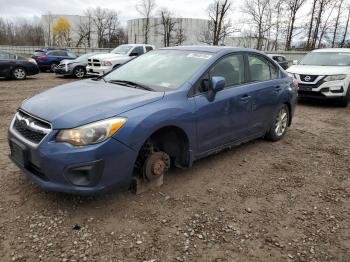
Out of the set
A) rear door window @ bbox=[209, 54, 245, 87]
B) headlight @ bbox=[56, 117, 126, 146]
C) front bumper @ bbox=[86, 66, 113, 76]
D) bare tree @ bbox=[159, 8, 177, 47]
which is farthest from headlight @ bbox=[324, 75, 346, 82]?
bare tree @ bbox=[159, 8, 177, 47]

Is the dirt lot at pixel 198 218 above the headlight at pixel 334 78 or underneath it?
underneath

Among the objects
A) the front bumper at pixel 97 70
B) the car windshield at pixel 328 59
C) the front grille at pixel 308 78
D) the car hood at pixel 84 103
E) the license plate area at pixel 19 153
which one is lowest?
the license plate area at pixel 19 153

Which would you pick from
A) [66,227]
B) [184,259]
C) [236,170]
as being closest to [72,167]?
[66,227]

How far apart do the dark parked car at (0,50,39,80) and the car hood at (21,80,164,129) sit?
Answer: 40.9ft

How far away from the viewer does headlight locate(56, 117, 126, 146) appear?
2.87 meters

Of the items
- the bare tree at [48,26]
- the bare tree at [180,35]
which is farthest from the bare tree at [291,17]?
the bare tree at [48,26]

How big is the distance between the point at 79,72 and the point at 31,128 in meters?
14.3

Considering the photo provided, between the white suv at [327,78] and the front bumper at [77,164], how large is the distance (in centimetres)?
768

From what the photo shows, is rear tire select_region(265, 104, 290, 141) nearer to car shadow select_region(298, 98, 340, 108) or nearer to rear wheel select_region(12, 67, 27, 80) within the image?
car shadow select_region(298, 98, 340, 108)

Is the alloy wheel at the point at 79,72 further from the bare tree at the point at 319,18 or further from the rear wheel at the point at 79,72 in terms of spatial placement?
the bare tree at the point at 319,18

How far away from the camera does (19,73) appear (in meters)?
15.1

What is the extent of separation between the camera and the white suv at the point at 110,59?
15039 mm

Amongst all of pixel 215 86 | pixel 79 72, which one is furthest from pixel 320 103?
pixel 79 72

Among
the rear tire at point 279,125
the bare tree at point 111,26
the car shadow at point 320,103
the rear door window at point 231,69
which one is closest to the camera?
the rear door window at point 231,69
